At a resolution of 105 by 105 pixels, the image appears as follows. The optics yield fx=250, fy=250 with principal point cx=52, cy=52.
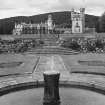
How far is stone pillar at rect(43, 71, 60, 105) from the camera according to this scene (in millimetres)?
9805

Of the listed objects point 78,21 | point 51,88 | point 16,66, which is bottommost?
point 16,66

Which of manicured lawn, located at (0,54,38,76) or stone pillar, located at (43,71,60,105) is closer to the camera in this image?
stone pillar, located at (43,71,60,105)

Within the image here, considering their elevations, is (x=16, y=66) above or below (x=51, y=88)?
below

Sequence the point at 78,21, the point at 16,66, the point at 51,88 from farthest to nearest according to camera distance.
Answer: the point at 78,21 < the point at 16,66 < the point at 51,88

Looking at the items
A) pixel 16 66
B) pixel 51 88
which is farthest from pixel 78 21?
pixel 51 88

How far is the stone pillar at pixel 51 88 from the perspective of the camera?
32.2 ft

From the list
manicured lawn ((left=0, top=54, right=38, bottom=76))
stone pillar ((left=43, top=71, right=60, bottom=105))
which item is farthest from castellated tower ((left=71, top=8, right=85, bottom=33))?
stone pillar ((left=43, top=71, right=60, bottom=105))

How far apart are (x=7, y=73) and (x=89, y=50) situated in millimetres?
23310

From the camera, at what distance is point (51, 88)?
389 inches

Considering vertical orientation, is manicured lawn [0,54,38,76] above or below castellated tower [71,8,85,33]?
below

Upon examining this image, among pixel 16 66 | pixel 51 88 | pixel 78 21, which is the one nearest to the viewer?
pixel 51 88

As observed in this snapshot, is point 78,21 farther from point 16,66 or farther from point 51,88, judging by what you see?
point 51,88

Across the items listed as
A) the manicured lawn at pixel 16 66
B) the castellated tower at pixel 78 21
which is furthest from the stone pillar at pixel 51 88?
the castellated tower at pixel 78 21

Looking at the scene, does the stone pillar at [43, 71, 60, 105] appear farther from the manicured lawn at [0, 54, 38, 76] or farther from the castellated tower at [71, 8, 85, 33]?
the castellated tower at [71, 8, 85, 33]
